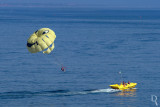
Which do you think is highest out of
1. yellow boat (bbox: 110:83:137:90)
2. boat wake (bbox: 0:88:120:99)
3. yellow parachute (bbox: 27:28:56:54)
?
yellow parachute (bbox: 27:28:56:54)

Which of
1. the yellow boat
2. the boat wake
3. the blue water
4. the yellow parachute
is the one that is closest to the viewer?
the yellow parachute

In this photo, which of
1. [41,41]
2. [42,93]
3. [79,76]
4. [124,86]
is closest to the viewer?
[41,41]

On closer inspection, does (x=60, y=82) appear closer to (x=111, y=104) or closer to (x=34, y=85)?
(x=34, y=85)

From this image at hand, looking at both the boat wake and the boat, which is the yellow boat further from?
the boat wake

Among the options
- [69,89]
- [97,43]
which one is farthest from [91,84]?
[97,43]

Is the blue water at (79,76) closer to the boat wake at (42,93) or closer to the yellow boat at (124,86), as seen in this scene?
the boat wake at (42,93)

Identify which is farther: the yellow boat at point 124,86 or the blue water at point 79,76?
the yellow boat at point 124,86

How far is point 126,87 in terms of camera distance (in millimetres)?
112688

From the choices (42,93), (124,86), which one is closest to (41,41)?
(42,93)

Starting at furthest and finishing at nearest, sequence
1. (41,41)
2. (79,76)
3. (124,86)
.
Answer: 1. (79,76)
2. (124,86)
3. (41,41)

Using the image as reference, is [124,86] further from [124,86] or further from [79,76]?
[79,76]

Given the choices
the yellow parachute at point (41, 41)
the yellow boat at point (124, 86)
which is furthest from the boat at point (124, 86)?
the yellow parachute at point (41, 41)

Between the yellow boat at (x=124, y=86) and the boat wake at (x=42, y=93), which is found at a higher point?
the yellow boat at (x=124, y=86)

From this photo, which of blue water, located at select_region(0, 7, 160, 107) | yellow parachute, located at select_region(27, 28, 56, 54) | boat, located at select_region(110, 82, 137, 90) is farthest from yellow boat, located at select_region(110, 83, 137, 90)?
yellow parachute, located at select_region(27, 28, 56, 54)
